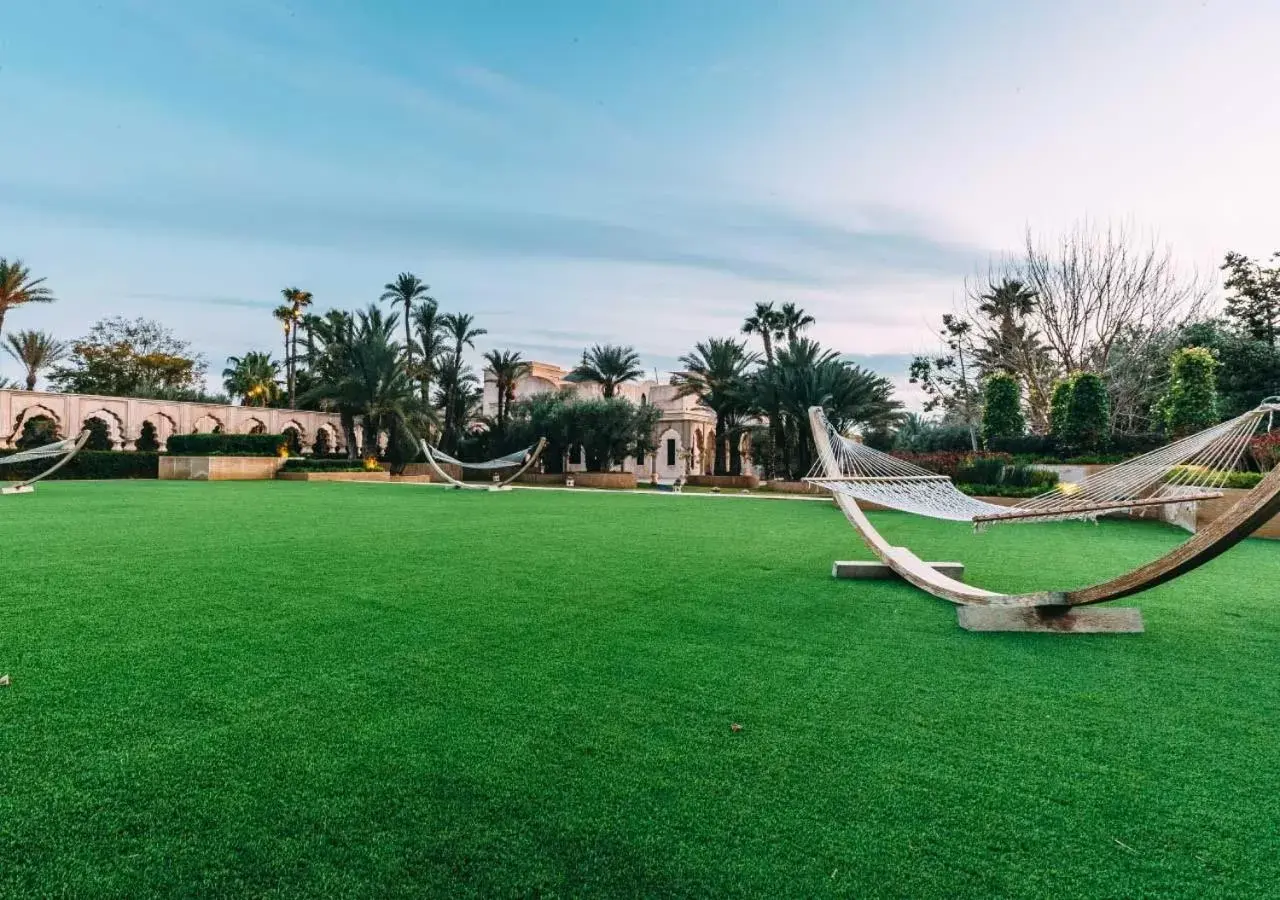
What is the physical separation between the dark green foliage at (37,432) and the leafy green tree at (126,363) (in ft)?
21.8

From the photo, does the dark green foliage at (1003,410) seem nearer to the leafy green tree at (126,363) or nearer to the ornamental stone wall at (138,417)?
the ornamental stone wall at (138,417)

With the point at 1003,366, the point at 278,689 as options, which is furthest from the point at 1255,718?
the point at 1003,366

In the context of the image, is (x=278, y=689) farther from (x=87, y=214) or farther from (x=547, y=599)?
(x=87, y=214)

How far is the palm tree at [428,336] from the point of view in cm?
2958

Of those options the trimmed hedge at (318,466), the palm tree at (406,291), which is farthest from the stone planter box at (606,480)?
the palm tree at (406,291)

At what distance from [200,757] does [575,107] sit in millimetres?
9990

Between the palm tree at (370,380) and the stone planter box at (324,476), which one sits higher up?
the palm tree at (370,380)

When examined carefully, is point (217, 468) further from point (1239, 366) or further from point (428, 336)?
point (1239, 366)

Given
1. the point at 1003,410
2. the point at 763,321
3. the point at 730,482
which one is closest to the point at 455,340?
the point at 763,321

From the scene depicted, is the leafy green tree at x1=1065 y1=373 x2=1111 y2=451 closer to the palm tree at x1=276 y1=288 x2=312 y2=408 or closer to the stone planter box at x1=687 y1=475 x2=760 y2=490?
the stone planter box at x1=687 y1=475 x2=760 y2=490

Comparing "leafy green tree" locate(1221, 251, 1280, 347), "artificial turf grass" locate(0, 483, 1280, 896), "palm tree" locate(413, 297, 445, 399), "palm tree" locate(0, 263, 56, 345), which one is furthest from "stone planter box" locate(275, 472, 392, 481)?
"leafy green tree" locate(1221, 251, 1280, 347)

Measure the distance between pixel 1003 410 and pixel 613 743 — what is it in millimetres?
17876

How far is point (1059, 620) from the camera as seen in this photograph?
10.4 ft

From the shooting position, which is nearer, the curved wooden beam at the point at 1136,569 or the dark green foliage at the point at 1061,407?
the curved wooden beam at the point at 1136,569
